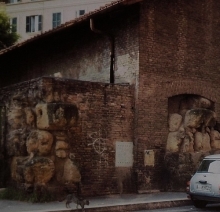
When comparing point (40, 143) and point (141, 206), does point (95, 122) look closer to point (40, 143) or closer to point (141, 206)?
point (40, 143)

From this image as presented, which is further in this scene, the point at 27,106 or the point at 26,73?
the point at 26,73

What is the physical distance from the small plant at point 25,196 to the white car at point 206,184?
3.93m

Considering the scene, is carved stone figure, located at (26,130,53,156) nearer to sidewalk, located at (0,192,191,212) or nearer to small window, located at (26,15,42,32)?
sidewalk, located at (0,192,191,212)

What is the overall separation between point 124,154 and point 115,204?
3.17 metres

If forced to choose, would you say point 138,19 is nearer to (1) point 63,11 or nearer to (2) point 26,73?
(2) point 26,73

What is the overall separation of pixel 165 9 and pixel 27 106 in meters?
6.00

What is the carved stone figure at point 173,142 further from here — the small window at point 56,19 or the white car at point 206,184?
the small window at point 56,19

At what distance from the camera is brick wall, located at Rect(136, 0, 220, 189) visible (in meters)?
15.4

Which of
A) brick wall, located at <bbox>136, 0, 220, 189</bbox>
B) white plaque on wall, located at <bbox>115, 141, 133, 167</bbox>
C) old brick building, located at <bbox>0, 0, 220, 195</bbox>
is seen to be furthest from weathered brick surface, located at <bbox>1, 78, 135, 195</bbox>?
brick wall, located at <bbox>136, 0, 220, 189</bbox>

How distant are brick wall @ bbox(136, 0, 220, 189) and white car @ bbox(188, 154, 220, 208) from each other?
101 inches

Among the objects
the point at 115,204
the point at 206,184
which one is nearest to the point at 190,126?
the point at 206,184

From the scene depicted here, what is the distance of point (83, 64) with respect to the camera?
1738 cm

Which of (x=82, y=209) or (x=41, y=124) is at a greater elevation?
(x=41, y=124)

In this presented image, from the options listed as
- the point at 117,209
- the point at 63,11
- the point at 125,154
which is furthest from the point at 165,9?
the point at 63,11
